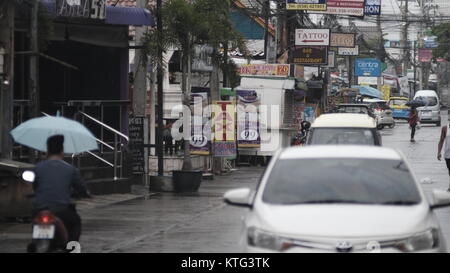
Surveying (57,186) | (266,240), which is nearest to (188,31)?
(57,186)

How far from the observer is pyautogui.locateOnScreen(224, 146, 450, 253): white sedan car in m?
8.55

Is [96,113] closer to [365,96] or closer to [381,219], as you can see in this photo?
[381,219]

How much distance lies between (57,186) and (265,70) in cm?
2561

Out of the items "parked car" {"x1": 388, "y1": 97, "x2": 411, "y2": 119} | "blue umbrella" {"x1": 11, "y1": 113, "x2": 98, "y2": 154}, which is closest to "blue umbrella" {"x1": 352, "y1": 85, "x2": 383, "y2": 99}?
"parked car" {"x1": 388, "y1": 97, "x2": 411, "y2": 119}

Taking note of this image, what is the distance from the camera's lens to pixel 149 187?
77.7 ft

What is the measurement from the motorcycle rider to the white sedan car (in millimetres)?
1734

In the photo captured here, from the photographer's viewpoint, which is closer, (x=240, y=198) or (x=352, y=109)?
(x=240, y=198)

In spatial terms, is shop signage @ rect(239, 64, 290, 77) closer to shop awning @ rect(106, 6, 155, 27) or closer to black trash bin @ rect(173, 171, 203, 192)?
black trash bin @ rect(173, 171, 203, 192)

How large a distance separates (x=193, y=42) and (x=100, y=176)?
4187mm

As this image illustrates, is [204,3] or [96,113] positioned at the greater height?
[204,3]

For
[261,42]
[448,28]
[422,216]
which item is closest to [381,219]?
[422,216]

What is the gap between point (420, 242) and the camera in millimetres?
8719

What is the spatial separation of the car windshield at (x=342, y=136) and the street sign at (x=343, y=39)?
34349 mm

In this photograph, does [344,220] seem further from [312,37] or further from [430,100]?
[430,100]
